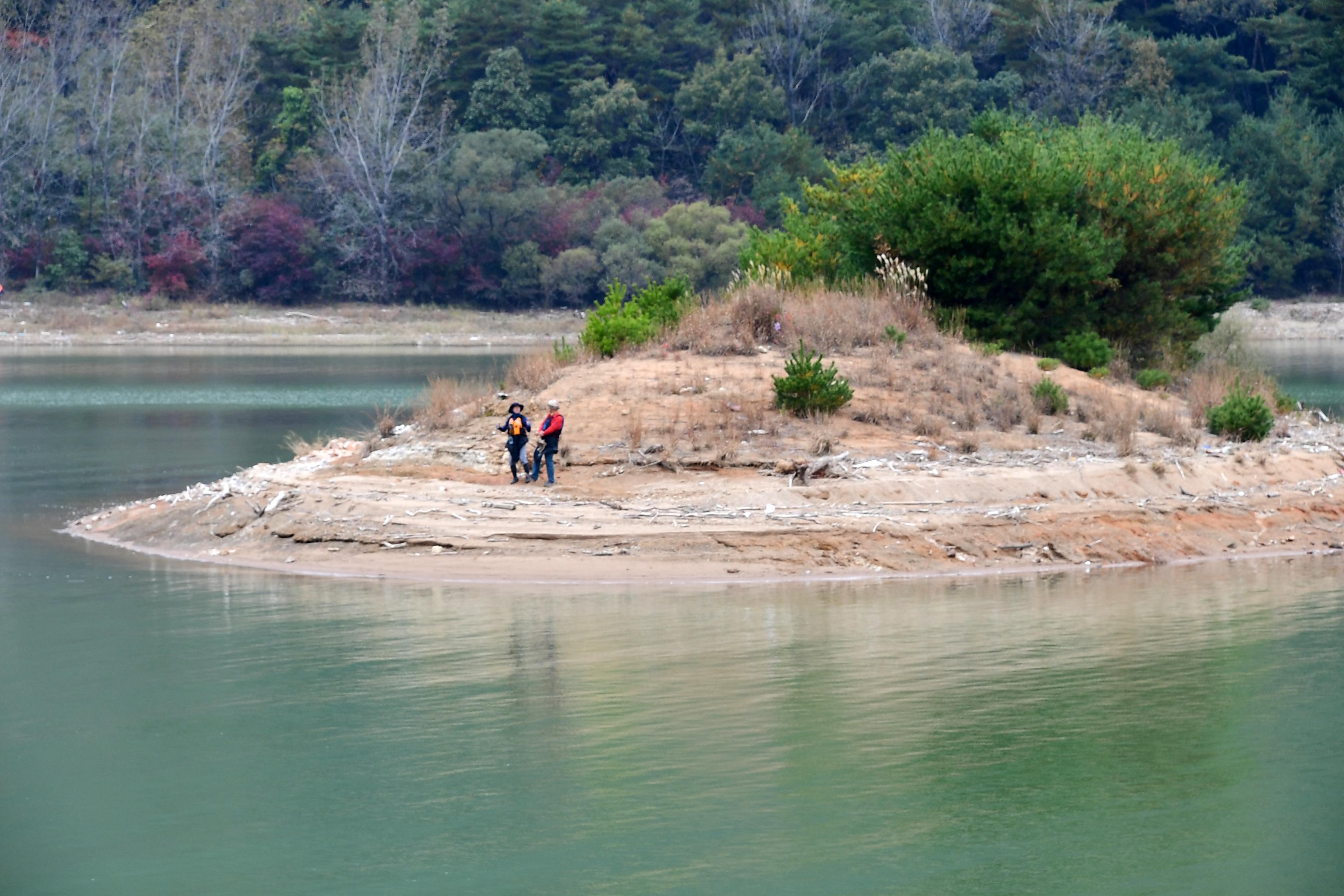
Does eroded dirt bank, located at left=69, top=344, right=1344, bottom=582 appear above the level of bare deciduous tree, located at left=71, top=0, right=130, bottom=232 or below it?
A: below

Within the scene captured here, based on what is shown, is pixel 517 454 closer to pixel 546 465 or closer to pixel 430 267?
pixel 546 465

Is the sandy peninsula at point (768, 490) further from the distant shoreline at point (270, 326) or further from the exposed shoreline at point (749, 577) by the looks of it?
the distant shoreline at point (270, 326)

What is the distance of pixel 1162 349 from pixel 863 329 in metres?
7.05

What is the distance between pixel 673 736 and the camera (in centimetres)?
1334

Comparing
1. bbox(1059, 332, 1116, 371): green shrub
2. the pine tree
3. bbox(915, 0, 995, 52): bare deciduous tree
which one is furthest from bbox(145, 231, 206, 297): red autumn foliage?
bbox(1059, 332, 1116, 371): green shrub

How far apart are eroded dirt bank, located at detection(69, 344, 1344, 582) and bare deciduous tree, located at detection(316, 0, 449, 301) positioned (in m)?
64.7

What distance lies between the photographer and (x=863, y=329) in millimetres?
26766

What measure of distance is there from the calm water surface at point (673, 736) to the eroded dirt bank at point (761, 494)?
0.91 metres

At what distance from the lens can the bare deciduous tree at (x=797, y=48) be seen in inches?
3905

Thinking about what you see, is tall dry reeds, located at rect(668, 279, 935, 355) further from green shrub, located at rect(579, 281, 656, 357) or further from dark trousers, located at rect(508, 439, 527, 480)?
dark trousers, located at rect(508, 439, 527, 480)

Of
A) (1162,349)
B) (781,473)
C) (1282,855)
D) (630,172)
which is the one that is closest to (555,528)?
(781,473)

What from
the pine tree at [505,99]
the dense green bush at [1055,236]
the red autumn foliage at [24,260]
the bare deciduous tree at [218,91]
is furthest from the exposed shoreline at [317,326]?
the dense green bush at [1055,236]

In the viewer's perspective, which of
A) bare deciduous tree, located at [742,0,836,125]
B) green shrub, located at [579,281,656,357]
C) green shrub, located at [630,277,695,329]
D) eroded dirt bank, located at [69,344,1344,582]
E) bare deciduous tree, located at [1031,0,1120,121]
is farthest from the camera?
bare deciduous tree, located at [742,0,836,125]

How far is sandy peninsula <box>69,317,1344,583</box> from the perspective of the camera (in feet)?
67.4
